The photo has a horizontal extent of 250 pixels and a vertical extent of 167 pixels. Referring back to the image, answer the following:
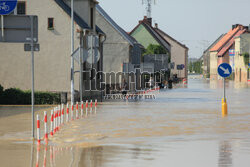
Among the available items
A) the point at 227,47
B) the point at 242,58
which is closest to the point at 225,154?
the point at 242,58

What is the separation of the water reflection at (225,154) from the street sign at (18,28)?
5467 millimetres

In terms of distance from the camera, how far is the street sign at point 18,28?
1470 centimetres

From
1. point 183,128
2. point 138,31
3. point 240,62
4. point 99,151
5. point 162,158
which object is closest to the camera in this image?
point 162,158

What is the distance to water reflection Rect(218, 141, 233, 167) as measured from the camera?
34.3ft

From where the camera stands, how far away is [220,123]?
19.9m

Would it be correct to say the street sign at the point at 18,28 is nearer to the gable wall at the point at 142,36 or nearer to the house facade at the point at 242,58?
the gable wall at the point at 142,36

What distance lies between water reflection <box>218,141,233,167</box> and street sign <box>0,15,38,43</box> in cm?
547

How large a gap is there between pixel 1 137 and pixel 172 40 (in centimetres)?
11367

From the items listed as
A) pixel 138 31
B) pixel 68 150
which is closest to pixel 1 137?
pixel 68 150

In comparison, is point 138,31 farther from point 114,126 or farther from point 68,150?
point 68,150

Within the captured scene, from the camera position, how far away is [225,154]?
11766 mm

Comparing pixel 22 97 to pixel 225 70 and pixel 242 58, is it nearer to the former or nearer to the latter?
pixel 225 70

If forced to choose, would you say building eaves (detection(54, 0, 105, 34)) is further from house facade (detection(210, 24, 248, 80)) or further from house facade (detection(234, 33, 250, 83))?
house facade (detection(210, 24, 248, 80))

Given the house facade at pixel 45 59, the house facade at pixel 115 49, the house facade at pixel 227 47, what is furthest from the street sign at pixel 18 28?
the house facade at pixel 227 47
